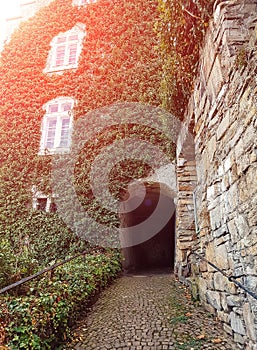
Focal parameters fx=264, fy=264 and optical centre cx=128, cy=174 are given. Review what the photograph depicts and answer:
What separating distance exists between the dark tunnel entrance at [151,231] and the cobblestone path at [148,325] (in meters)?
3.65

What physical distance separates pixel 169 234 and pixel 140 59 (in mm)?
7020

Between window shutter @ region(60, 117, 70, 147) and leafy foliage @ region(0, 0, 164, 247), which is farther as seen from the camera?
window shutter @ region(60, 117, 70, 147)

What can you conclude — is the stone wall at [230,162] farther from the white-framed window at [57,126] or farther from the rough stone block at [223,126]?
the white-framed window at [57,126]

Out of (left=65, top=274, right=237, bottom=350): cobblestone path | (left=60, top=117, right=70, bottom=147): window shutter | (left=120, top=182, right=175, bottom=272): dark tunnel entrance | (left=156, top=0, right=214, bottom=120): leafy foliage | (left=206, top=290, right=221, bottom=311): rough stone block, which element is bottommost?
(left=65, top=274, right=237, bottom=350): cobblestone path

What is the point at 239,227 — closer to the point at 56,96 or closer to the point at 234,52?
the point at 234,52

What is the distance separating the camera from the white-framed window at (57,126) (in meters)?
8.17

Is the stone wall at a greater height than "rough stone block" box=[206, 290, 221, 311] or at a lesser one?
greater

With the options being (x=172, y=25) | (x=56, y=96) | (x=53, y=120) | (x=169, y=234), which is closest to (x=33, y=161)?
(x=53, y=120)

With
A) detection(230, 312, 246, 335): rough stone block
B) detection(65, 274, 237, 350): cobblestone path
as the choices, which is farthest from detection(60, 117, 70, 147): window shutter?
detection(230, 312, 246, 335): rough stone block

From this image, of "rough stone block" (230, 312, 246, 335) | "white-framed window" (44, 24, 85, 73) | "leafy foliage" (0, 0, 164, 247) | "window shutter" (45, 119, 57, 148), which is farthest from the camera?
"white-framed window" (44, 24, 85, 73)

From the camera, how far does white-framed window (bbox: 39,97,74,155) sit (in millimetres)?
8172

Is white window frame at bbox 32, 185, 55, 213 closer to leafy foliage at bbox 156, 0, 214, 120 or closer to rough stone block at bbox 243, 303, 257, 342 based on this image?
leafy foliage at bbox 156, 0, 214, 120

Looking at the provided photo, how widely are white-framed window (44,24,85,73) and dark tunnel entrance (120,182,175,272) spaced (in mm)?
5314

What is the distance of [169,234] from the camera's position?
1130 cm
